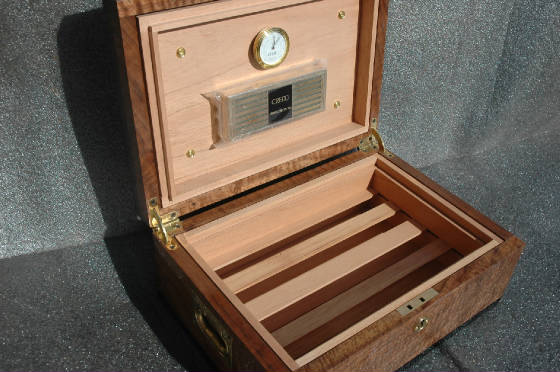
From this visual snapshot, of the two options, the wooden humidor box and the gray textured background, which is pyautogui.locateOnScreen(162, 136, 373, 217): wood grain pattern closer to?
the wooden humidor box

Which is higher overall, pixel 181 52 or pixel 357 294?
pixel 181 52

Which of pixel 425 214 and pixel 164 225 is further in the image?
pixel 425 214

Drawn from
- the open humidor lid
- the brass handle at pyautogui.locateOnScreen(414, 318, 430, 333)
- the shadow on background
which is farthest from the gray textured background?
the open humidor lid

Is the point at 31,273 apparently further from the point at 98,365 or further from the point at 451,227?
the point at 451,227

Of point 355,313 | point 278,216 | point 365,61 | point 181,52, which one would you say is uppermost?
point 181,52

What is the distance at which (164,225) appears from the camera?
0.96 meters

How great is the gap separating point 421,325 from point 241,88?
53 cm

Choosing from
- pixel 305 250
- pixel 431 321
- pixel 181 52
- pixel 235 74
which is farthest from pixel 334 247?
pixel 181 52

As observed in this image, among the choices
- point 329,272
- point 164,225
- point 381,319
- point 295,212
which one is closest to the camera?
point 381,319

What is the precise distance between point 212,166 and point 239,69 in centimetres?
20

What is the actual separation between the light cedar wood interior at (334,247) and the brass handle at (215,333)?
0.10 m

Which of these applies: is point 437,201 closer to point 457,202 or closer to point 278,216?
point 457,202

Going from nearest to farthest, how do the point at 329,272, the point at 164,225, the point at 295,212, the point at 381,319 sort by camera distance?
the point at 381,319 < the point at 164,225 < the point at 329,272 < the point at 295,212

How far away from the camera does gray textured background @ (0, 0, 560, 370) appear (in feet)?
3.25
